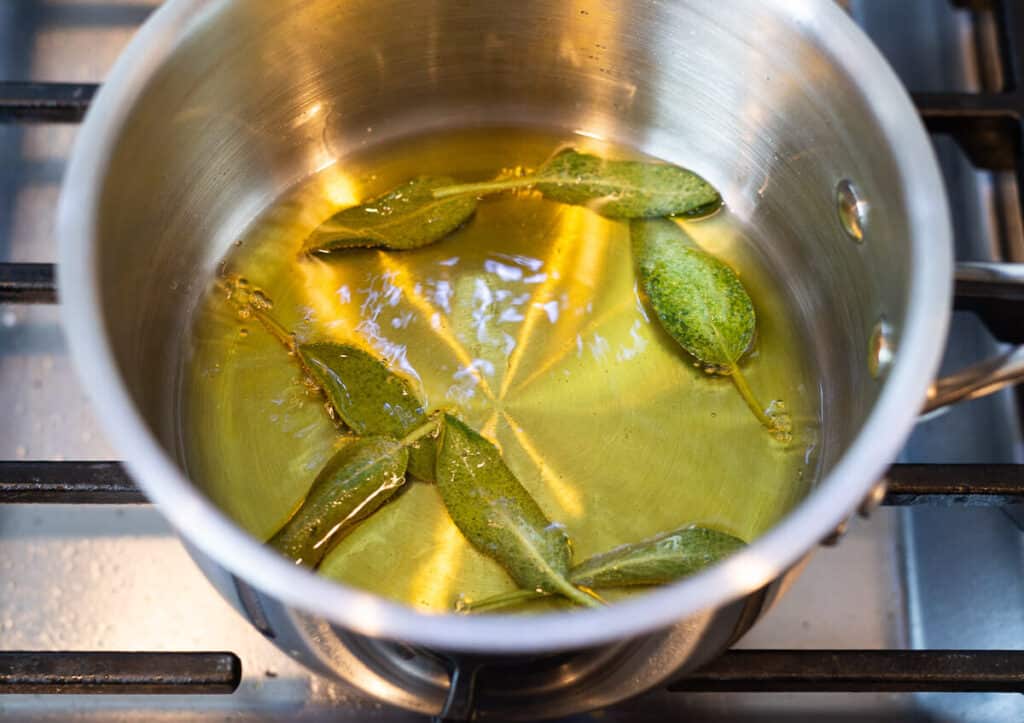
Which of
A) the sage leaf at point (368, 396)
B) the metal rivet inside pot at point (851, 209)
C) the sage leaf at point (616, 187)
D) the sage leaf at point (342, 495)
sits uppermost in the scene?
the sage leaf at point (616, 187)

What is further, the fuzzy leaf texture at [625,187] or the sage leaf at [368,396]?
the fuzzy leaf texture at [625,187]

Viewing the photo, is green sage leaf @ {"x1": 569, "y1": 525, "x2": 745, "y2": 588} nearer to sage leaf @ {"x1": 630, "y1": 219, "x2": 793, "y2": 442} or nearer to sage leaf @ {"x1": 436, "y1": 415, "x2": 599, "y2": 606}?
sage leaf @ {"x1": 436, "y1": 415, "x2": 599, "y2": 606}

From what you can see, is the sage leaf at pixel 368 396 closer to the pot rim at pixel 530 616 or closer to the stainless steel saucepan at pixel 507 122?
the stainless steel saucepan at pixel 507 122

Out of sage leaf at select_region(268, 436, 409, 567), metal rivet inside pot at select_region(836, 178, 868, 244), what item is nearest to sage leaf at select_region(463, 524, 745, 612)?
sage leaf at select_region(268, 436, 409, 567)

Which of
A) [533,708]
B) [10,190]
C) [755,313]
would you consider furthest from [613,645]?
[10,190]

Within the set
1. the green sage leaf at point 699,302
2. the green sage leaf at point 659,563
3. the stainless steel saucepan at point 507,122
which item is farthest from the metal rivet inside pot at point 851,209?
the green sage leaf at point 659,563

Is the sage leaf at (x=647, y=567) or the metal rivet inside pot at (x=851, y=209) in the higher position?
the metal rivet inside pot at (x=851, y=209)
